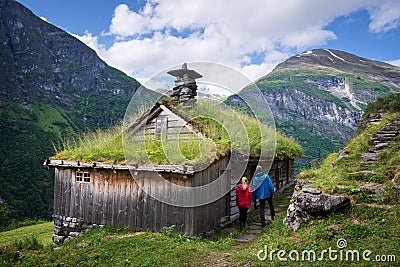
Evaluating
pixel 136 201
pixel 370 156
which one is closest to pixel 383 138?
pixel 370 156

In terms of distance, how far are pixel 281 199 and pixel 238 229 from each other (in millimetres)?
5692

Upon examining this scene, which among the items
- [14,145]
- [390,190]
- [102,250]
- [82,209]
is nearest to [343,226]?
[390,190]

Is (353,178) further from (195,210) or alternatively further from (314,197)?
(195,210)

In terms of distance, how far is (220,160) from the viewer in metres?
10.7

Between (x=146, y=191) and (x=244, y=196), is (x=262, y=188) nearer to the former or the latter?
(x=244, y=196)

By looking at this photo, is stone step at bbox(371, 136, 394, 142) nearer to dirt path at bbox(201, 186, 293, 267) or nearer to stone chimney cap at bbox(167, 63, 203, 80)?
dirt path at bbox(201, 186, 293, 267)

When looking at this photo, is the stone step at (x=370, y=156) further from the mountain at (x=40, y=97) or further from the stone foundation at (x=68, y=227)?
the mountain at (x=40, y=97)

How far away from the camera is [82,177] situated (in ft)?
38.3

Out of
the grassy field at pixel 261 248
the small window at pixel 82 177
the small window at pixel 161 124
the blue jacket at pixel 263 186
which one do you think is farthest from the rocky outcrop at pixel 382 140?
the small window at pixel 82 177

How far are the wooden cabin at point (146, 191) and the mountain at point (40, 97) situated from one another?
4126 centimetres

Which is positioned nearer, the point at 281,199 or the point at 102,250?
the point at 102,250

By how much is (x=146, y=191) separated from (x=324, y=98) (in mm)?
61071

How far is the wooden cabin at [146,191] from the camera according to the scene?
31.1 ft

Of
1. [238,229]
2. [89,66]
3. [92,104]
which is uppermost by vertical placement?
[89,66]
